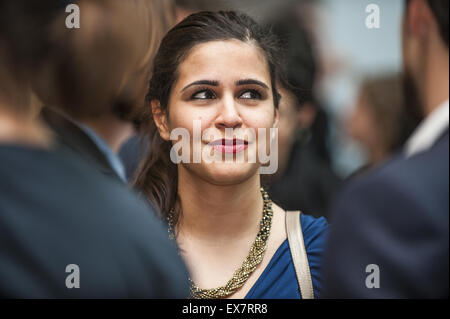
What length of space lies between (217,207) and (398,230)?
0.41 metres

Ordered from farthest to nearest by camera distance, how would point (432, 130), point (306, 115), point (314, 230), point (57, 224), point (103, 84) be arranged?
point (306, 115) → point (314, 230) → point (103, 84) → point (432, 130) → point (57, 224)

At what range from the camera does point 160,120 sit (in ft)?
3.42

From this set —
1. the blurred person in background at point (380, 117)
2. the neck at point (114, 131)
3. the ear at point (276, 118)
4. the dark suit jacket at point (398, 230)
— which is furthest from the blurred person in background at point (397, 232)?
the blurred person in background at point (380, 117)

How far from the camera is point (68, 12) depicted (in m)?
0.89

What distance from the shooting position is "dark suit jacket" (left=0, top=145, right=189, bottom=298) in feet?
2.00

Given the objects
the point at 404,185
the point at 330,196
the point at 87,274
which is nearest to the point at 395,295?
the point at 404,185

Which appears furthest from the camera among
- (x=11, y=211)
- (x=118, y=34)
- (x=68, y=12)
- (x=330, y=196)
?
(x=330, y=196)

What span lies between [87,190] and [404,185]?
34 cm

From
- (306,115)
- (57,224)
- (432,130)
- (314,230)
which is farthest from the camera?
(306,115)

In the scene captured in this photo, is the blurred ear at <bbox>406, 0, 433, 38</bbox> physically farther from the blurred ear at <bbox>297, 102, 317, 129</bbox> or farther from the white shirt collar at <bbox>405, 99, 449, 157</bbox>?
the blurred ear at <bbox>297, 102, 317, 129</bbox>

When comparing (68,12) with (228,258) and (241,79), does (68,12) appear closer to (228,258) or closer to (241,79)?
(241,79)

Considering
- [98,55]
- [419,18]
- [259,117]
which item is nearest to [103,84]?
[98,55]

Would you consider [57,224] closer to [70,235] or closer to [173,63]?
[70,235]

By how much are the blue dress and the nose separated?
0.70 feet
